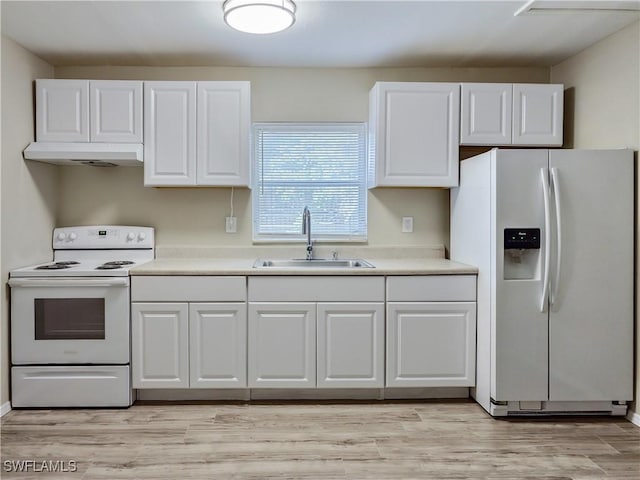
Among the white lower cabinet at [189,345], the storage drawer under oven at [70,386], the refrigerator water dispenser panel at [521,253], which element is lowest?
the storage drawer under oven at [70,386]

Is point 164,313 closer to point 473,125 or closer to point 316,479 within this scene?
point 316,479

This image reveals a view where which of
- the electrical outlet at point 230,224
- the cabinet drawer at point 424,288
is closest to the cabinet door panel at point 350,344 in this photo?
the cabinet drawer at point 424,288

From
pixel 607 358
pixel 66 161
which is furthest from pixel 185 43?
pixel 607 358

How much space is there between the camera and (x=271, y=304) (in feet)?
9.54

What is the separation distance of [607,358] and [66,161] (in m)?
3.51

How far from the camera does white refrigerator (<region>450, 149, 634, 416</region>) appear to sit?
268cm

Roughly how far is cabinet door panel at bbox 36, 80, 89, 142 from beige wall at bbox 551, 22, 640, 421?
10.6 feet

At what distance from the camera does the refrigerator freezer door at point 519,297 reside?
268 cm

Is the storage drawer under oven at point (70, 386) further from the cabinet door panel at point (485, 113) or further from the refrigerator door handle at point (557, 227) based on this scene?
the cabinet door panel at point (485, 113)

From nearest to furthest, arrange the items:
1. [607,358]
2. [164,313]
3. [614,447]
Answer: [614,447], [607,358], [164,313]

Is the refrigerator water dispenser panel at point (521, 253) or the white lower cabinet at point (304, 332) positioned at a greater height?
the refrigerator water dispenser panel at point (521, 253)

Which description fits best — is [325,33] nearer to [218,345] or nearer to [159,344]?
[218,345]

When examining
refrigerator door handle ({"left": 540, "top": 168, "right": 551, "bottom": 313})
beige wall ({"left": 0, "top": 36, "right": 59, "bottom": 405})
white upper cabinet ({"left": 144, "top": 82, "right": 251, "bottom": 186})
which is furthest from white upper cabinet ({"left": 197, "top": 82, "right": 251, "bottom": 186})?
refrigerator door handle ({"left": 540, "top": 168, "right": 551, "bottom": 313})

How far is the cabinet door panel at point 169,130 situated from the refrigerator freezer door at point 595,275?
2.21 meters
